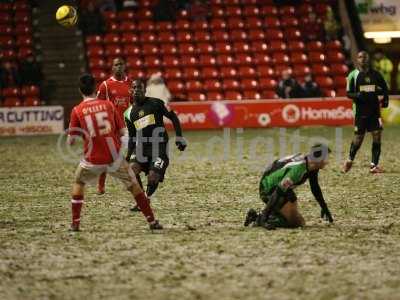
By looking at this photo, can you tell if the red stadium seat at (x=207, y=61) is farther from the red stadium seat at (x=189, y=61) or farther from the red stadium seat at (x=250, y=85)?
the red stadium seat at (x=250, y=85)

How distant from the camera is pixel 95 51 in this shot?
2805 centimetres

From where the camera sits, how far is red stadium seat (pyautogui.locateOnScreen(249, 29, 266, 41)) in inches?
1146

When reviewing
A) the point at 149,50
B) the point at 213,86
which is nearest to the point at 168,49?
the point at 149,50

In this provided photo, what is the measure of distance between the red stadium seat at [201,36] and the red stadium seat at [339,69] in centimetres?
443

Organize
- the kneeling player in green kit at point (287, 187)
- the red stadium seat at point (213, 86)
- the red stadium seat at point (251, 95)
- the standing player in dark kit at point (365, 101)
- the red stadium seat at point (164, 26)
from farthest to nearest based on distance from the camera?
the red stadium seat at point (164, 26)
the red stadium seat at point (213, 86)
the red stadium seat at point (251, 95)
the standing player in dark kit at point (365, 101)
the kneeling player in green kit at point (287, 187)

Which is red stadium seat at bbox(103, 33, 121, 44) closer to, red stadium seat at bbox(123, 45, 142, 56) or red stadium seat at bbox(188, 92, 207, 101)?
red stadium seat at bbox(123, 45, 142, 56)

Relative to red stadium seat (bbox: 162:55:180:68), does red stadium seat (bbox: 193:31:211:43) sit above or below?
above

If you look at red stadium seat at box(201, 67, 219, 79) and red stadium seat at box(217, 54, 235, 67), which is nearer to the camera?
red stadium seat at box(201, 67, 219, 79)

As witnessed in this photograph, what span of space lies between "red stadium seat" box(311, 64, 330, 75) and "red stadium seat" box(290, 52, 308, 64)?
37cm

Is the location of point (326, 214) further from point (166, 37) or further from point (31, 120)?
point (166, 37)

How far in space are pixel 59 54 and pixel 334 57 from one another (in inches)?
373

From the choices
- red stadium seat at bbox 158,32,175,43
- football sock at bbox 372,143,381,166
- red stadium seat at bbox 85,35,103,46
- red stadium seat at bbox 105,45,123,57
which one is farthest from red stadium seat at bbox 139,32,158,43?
football sock at bbox 372,143,381,166

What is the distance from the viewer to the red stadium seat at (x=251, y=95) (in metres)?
A: 27.0

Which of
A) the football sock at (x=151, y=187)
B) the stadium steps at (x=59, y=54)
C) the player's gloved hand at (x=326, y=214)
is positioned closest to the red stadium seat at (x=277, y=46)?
the stadium steps at (x=59, y=54)
